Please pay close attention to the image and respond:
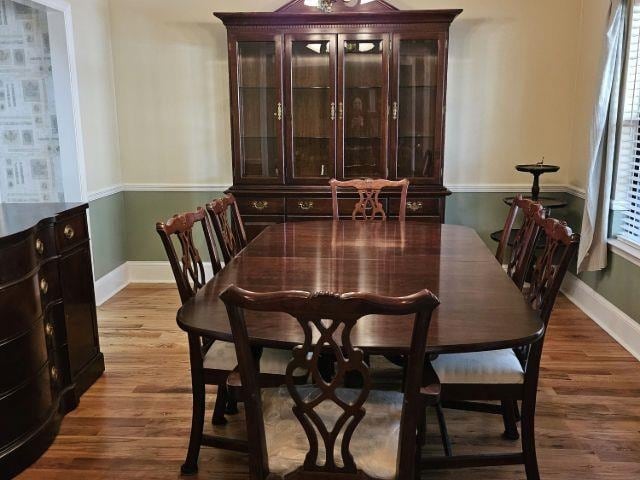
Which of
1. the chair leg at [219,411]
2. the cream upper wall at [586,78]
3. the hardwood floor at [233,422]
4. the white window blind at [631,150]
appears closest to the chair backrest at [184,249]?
the chair leg at [219,411]

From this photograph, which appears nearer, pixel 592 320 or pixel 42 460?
pixel 42 460

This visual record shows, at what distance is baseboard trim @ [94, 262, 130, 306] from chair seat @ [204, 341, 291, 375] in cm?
234

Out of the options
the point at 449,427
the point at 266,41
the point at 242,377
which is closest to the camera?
the point at 242,377

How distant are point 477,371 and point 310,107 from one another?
2.63m

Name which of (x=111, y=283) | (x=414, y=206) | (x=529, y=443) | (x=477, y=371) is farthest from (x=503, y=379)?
(x=111, y=283)

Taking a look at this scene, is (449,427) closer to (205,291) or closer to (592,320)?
(205,291)

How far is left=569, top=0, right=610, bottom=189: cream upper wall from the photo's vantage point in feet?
12.6

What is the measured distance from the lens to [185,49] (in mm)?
4398

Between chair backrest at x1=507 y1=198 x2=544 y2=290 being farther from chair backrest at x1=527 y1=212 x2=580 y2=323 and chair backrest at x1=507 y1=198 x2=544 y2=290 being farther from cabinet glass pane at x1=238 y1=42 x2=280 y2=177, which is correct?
cabinet glass pane at x1=238 y1=42 x2=280 y2=177

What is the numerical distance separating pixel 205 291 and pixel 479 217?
3.08 meters

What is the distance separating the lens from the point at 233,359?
6.72ft

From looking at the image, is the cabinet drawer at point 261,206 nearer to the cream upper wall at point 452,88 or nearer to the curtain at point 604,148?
the cream upper wall at point 452,88

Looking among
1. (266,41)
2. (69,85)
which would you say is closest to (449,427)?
(266,41)

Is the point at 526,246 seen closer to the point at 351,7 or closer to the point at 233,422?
the point at 233,422
